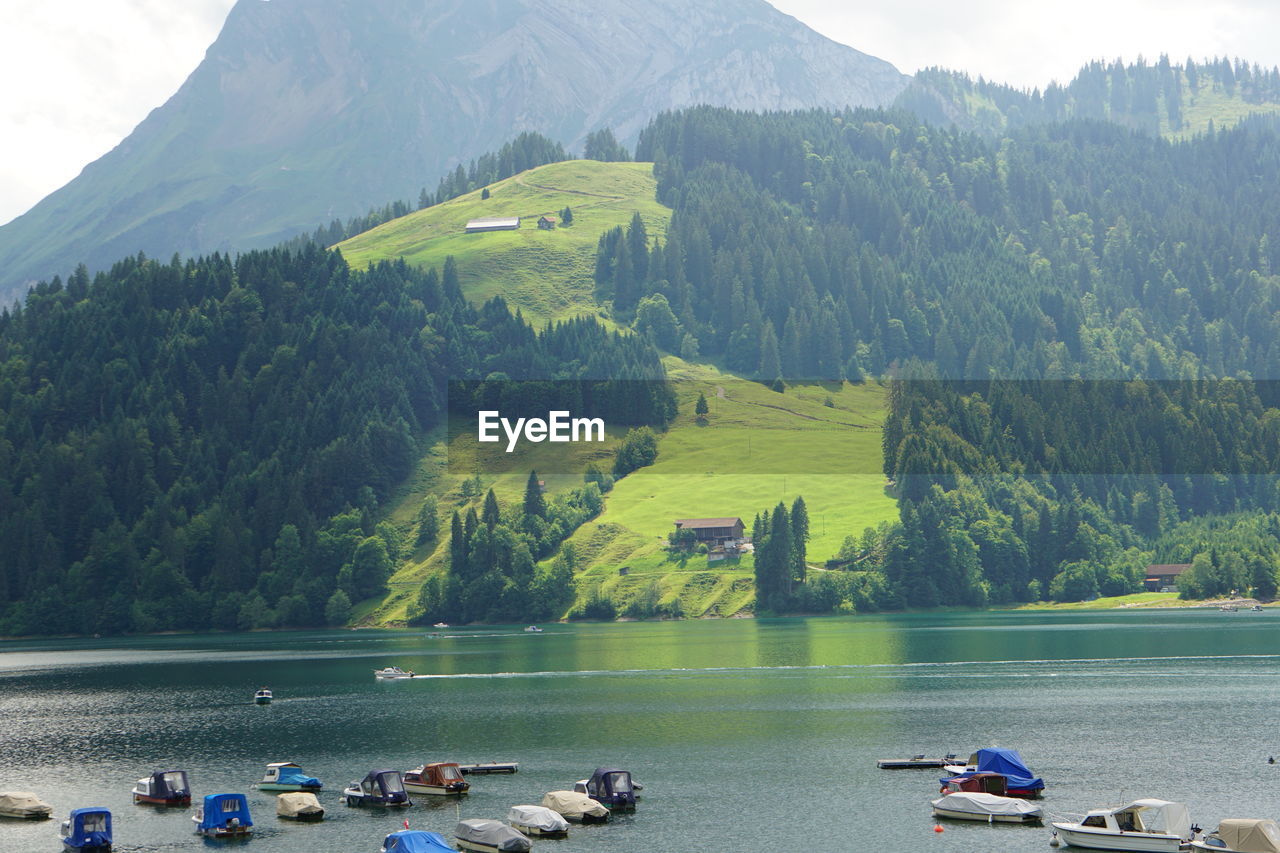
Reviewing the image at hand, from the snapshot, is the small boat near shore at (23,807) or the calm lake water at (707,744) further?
the small boat near shore at (23,807)

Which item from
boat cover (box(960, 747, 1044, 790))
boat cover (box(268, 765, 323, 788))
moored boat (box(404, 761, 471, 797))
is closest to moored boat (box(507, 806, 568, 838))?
moored boat (box(404, 761, 471, 797))

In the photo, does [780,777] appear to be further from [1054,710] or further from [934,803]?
[1054,710]

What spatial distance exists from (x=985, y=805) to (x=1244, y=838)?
63.5ft

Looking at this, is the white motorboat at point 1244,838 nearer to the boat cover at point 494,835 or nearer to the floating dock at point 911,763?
the floating dock at point 911,763

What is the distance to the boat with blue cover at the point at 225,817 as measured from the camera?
10894cm

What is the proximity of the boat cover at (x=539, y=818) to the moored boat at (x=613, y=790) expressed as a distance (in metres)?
6.39

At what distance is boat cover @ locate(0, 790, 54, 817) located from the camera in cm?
11725

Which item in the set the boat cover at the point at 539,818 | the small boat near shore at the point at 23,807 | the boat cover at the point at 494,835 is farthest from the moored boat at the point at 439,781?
the small boat near shore at the point at 23,807

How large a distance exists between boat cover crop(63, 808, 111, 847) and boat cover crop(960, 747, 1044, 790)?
63307mm

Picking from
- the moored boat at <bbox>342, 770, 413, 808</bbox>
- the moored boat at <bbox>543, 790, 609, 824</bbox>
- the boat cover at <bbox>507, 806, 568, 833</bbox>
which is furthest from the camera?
the moored boat at <bbox>342, 770, 413, 808</bbox>

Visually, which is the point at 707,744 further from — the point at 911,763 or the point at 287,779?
the point at 287,779

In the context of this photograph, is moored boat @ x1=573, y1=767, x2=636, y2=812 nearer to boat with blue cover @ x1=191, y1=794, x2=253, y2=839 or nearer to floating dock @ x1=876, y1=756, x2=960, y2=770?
floating dock @ x1=876, y1=756, x2=960, y2=770

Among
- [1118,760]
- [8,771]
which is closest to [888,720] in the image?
[1118,760]

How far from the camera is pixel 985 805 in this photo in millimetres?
108312
